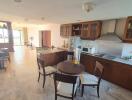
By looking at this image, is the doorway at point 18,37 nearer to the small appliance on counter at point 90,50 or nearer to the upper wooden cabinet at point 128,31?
the small appliance on counter at point 90,50

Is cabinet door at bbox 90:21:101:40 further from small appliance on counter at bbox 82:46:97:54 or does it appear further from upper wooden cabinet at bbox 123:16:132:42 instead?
upper wooden cabinet at bbox 123:16:132:42

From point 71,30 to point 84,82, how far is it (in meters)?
3.37

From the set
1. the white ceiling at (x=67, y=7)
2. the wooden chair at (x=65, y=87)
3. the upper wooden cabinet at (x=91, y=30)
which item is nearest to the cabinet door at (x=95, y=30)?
the upper wooden cabinet at (x=91, y=30)

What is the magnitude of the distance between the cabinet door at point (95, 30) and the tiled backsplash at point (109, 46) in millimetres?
353

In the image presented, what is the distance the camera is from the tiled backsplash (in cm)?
343

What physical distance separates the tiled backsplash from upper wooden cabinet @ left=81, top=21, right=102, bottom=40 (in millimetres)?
356

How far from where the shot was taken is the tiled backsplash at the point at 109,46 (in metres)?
3.43

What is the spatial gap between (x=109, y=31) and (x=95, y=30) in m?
0.56

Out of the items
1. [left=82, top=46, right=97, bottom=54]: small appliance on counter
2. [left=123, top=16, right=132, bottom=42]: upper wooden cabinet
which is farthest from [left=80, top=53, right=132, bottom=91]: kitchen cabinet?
[left=123, top=16, right=132, bottom=42]: upper wooden cabinet

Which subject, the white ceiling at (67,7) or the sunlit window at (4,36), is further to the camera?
the sunlit window at (4,36)

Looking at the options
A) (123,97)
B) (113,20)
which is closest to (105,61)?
(123,97)

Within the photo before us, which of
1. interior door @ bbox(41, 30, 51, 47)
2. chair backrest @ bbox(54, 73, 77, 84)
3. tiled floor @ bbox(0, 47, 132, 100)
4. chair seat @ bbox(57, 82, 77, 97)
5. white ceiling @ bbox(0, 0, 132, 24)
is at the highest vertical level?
white ceiling @ bbox(0, 0, 132, 24)

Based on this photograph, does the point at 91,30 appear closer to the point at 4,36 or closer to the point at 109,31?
the point at 109,31

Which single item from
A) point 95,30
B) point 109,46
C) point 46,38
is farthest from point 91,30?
point 46,38
